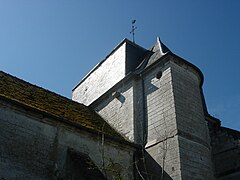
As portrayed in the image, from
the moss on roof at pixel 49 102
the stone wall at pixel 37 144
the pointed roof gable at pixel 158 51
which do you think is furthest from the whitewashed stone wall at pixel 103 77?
the stone wall at pixel 37 144

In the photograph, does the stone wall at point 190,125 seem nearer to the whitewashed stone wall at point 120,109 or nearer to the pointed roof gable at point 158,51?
the pointed roof gable at point 158,51

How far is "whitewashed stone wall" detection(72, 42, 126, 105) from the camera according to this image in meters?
13.3

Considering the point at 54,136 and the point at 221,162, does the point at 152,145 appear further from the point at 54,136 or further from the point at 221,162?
the point at 221,162

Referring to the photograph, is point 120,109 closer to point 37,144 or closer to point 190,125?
point 190,125

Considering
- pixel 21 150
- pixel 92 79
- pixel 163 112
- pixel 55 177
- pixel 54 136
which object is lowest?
pixel 55 177

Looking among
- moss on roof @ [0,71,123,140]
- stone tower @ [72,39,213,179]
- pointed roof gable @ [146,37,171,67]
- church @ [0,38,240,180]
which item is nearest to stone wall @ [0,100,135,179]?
church @ [0,38,240,180]

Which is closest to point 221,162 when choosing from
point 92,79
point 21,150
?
point 92,79

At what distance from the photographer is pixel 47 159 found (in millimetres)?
8164

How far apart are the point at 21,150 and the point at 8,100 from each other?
4.18 ft

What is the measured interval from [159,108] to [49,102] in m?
3.55

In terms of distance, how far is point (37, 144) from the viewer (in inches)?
321

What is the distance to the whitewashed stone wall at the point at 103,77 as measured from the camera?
525 inches

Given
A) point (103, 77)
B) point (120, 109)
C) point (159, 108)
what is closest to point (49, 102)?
point (120, 109)

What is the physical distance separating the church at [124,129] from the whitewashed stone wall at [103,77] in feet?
0.22
